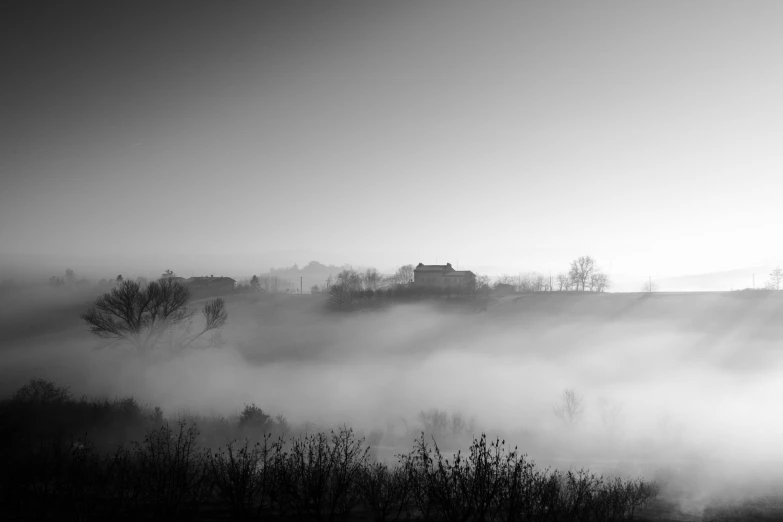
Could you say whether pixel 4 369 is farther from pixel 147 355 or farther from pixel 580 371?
pixel 580 371

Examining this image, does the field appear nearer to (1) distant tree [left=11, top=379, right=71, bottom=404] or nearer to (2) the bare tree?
(2) the bare tree

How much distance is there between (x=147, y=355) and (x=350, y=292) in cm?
12206

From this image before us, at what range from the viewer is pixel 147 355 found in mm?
75625

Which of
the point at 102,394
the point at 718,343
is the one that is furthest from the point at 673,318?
the point at 102,394

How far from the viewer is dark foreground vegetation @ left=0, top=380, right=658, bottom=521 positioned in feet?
89.5

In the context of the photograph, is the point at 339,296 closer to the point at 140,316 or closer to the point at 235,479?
the point at 140,316

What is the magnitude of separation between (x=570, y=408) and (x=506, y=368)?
86.6 ft

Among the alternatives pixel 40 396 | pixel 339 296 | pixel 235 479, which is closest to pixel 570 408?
pixel 339 296

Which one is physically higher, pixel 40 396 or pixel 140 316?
pixel 140 316

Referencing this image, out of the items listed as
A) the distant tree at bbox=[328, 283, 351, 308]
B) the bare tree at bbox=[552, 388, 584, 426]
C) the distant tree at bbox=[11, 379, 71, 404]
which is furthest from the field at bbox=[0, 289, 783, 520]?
the distant tree at bbox=[11, 379, 71, 404]

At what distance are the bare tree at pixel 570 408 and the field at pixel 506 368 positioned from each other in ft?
5.93

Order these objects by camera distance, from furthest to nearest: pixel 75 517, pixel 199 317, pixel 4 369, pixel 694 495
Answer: pixel 199 317 < pixel 4 369 < pixel 694 495 < pixel 75 517

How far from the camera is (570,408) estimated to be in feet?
470

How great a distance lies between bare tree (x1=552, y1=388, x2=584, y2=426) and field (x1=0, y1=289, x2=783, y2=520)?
1808 mm
